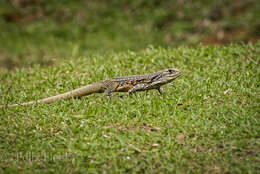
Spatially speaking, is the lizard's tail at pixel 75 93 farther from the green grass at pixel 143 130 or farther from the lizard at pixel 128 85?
the green grass at pixel 143 130

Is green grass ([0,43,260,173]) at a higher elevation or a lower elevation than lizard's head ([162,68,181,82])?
lower

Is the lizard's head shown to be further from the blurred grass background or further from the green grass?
the blurred grass background

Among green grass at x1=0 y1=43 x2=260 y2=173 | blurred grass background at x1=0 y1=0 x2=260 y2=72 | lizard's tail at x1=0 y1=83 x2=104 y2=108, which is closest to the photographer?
green grass at x1=0 y1=43 x2=260 y2=173

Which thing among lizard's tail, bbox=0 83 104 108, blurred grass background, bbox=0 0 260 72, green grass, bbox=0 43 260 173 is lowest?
green grass, bbox=0 43 260 173

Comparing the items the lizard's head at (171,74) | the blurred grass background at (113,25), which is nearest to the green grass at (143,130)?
the lizard's head at (171,74)

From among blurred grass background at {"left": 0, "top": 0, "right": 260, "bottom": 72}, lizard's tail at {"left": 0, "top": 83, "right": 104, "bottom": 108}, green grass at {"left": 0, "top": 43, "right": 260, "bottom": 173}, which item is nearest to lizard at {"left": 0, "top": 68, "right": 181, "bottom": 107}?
lizard's tail at {"left": 0, "top": 83, "right": 104, "bottom": 108}

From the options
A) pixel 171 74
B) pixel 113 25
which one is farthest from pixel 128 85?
pixel 113 25

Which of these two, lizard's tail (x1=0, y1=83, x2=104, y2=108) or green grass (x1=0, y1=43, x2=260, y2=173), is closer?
green grass (x1=0, y1=43, x2=260, y2=173)

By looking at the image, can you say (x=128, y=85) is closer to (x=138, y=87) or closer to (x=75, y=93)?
(x=138, y=87)
